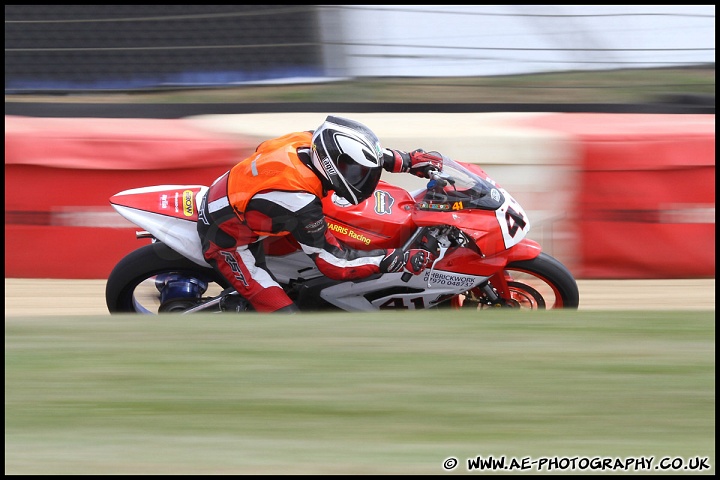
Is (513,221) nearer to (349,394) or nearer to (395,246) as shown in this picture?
(395,246)

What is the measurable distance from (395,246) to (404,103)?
304 centimetres

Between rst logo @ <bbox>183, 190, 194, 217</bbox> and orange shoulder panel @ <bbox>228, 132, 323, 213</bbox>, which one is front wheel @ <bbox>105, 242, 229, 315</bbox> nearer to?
rst logo @ <bbox>183, 190, 194, 217</bbox>

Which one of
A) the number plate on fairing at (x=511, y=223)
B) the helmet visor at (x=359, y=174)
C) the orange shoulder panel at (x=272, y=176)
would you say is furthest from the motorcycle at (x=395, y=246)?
the orange shoulder panel at (x=272, y=176)

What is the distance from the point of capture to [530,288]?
5.96 m

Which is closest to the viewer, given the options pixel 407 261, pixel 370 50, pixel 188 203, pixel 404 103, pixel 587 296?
pixel 407 261

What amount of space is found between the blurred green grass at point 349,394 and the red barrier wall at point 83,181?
3.23m

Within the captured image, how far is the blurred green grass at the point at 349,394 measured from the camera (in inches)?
128

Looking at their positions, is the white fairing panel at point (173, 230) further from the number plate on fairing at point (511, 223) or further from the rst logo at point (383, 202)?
the number plate on fairing at point (511, 223)

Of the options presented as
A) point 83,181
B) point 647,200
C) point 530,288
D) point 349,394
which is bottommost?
point 349,394

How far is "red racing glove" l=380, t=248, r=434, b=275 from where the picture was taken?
224 inches

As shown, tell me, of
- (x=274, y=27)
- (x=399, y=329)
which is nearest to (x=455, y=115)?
(x=274, y=27)

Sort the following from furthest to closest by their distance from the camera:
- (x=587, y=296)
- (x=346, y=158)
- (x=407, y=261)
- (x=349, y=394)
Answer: (x=587, y=296), (x=407, y=261), (x=346, y=158), (x=349, y=394)

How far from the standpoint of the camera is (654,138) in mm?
7406

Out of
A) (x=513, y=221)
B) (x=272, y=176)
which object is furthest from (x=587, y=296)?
(x=272, y=176)
